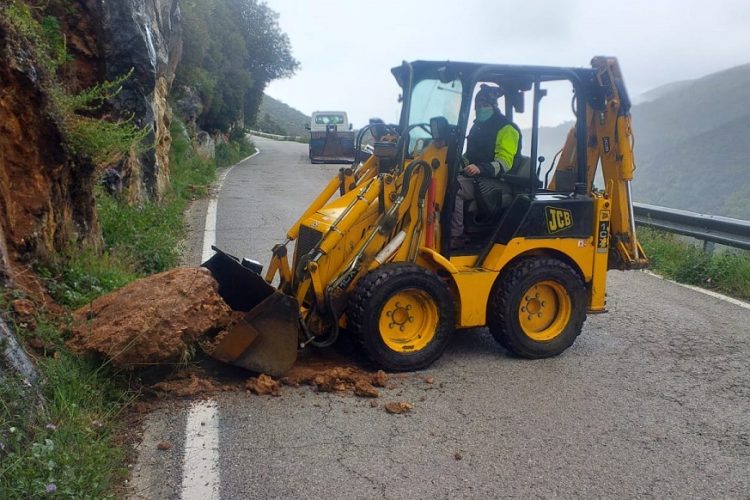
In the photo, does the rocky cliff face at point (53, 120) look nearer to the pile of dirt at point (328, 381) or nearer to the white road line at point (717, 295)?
the pile of dirt at point (328, 381)

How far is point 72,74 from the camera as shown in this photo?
879 cm

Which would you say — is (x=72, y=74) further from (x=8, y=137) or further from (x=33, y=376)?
(x=33, y=376)

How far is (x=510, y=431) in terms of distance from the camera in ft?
14.6

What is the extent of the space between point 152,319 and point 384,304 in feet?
5.42

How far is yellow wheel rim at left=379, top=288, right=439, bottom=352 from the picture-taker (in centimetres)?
541

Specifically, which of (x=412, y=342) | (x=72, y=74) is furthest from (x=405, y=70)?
(x=72, y=74)

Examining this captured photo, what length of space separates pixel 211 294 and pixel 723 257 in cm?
705

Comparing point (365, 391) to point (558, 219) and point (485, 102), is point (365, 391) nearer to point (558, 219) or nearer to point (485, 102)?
point (558, 219)

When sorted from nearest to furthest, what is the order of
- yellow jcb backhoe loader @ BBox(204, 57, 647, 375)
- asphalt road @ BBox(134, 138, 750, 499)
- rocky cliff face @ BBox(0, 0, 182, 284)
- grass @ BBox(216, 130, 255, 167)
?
asphalt road @ BBox(134, 138, 750, 499) < yellow jcb backhoe loader @ BBox(204, 57, 647, 375) < rocky cliff face @ BBox(0, 0, 182, 284) < grass @ BBox(216, 130, 255, 167)

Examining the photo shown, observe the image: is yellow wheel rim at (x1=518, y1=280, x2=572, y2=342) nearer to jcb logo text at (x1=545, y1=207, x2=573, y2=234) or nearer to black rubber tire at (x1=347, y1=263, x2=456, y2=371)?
jcb logo text at (x1=545, y1=207, x2=573, y2=234)

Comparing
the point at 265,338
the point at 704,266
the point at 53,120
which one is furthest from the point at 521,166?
the point at 704,266

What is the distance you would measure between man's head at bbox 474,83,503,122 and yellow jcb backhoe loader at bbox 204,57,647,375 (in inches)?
4.5

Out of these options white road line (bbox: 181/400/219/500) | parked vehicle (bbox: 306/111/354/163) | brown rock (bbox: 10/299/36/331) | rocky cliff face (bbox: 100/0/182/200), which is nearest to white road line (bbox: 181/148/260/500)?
white road line (bbox: 181/400/219/500)

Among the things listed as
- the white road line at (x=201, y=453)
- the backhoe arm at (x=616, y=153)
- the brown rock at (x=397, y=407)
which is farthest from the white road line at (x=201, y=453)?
the backhoe arm at (x=616, y=153)
